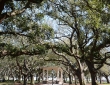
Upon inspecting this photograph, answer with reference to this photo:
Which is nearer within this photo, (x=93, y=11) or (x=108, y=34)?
(x=93, y=11)

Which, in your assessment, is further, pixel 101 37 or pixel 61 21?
pixel 61 21

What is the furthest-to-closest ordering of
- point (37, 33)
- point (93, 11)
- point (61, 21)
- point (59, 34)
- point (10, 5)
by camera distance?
point (59, 34) < point (61, 21) < point (37, 33) < point (93, 11) < point (10, 5)

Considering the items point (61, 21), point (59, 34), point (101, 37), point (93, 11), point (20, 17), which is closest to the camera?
point (93, 11)

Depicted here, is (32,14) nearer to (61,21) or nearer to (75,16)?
(75,16)

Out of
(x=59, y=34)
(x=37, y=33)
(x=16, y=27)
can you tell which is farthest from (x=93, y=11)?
(x=59, y=34)

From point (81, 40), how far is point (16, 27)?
755 cm

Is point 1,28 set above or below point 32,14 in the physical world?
below

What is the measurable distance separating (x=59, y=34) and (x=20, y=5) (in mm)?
12389

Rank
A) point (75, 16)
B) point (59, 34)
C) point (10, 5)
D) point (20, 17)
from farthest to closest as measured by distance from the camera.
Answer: point (59, 34)
point (75, 16)
point (20, 17)
point (10, 5)

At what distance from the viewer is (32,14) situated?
1238 centimetres

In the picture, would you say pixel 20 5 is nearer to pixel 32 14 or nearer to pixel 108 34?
pixel 32 14

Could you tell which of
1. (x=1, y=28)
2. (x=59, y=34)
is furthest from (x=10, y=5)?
(x=59, y=34)

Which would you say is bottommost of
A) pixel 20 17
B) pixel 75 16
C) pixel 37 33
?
pixel 37 33

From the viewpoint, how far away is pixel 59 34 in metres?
23.0
